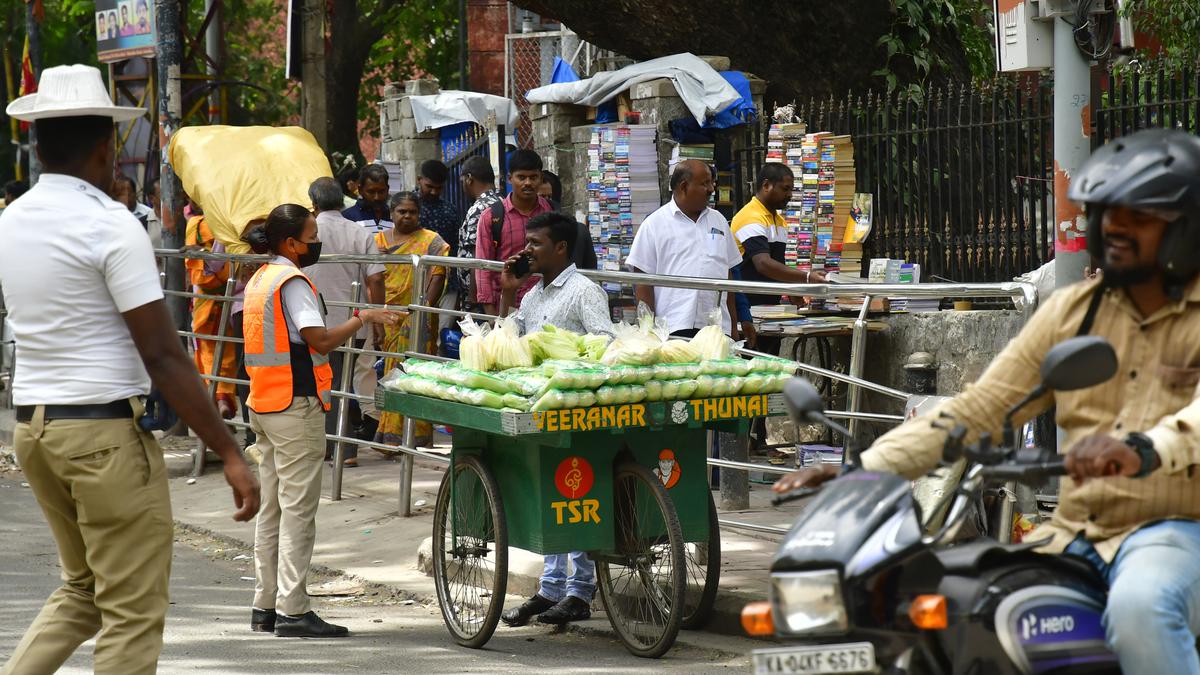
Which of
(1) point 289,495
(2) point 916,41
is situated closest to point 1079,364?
(1) point 289,495

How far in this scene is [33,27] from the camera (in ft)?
63.5

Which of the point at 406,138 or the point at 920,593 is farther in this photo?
the point at 406,138

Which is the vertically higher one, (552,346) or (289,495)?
(552,346)

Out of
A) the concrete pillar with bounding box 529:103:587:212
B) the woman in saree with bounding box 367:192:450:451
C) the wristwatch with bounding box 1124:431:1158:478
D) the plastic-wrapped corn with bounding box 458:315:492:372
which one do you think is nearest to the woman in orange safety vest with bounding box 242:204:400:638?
the plastic-wrapped corn with bounding box 458:315:492:372

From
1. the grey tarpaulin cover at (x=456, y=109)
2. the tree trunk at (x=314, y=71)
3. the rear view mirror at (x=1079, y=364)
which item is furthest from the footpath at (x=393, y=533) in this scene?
the tree trunk at (x=314, y=71)

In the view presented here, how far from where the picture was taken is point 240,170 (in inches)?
476

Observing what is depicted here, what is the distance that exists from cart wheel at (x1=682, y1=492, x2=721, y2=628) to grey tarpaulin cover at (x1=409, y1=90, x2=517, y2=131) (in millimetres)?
8944

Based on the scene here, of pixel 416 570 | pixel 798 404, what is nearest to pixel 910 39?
pixel 416 570

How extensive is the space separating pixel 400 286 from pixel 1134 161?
8403 millimetres

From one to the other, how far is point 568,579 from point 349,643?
1023mm

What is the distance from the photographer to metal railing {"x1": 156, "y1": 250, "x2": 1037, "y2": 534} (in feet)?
23.2

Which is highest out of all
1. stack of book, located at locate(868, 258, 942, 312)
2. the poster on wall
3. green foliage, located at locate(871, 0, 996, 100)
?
the poster on wall

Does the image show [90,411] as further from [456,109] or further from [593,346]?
[456,109]

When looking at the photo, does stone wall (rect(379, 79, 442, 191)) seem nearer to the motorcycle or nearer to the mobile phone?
the mobile phone
